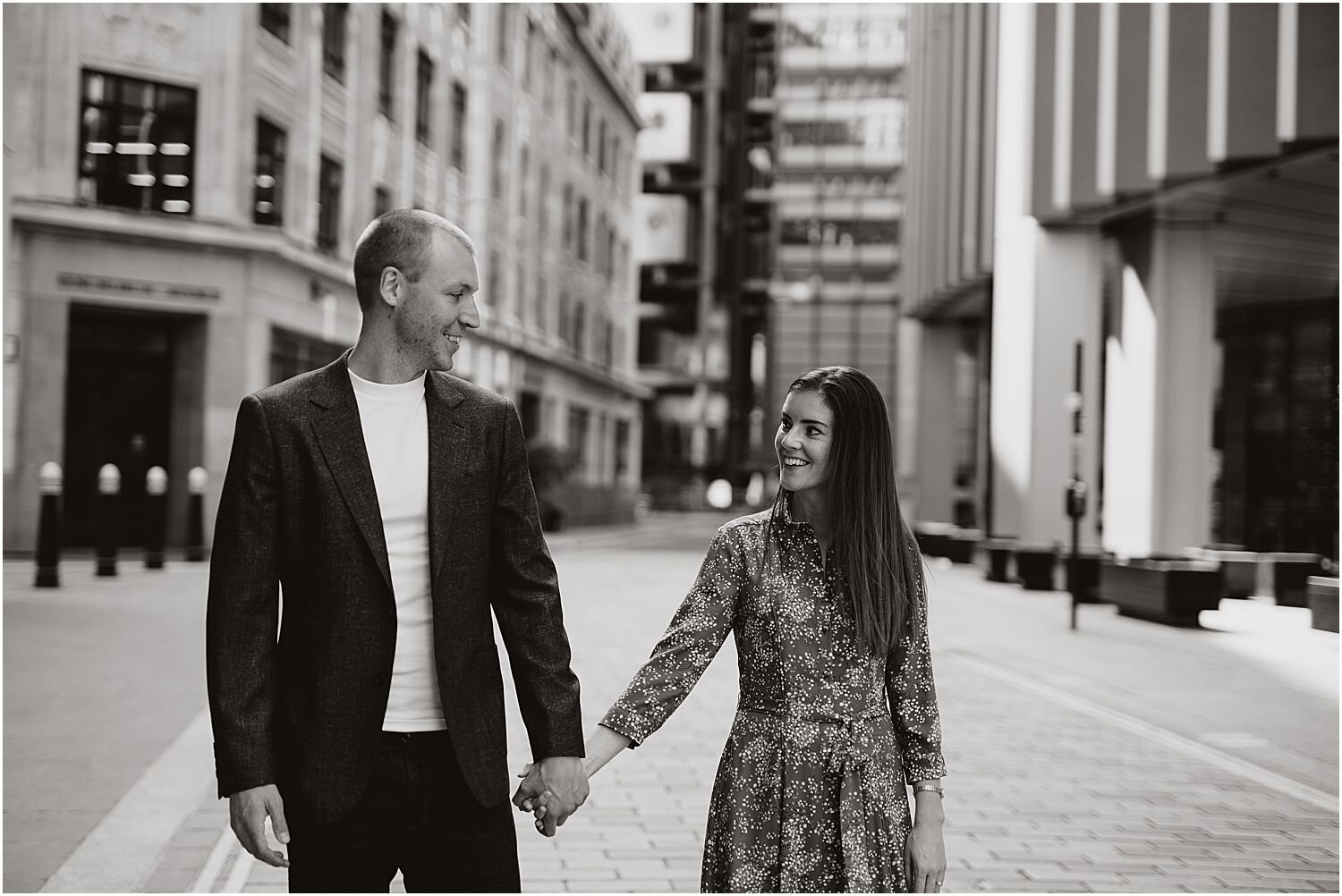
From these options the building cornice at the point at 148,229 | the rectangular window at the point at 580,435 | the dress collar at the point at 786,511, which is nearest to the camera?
the dress collar at the point at 786,511

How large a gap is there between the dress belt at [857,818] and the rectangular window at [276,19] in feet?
82.9

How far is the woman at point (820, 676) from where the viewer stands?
3.03 meters

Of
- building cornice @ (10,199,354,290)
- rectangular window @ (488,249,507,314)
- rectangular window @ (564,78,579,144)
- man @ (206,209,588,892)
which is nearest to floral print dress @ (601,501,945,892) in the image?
man @ (206,209,588,892)

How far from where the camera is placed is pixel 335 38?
97.2ft

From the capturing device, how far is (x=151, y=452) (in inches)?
984

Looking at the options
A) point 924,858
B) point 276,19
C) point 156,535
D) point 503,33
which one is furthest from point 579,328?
point 924,858

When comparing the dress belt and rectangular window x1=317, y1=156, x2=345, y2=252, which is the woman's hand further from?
rectangular window x1=317, y1=156, x2=345, y2=252

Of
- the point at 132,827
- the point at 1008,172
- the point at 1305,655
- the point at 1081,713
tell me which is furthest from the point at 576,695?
the point at 1008,172

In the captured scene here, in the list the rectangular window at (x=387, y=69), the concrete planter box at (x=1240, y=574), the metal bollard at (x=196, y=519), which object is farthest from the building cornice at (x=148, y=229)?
the concrete planter box at (x=1240, y=574)

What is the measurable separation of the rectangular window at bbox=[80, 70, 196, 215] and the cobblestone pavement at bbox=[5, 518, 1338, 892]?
38.0 feet

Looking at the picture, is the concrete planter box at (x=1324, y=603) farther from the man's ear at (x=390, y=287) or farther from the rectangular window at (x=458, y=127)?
the rectangular window at (x=458, y=127)

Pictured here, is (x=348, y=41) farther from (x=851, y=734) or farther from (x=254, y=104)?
(x=851, y=734)

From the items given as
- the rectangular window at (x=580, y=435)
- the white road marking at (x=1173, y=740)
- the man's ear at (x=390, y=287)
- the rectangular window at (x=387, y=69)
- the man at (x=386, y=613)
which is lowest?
the white road marking at (x=1173, y=740)

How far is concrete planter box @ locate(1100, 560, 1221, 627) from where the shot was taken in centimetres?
1513
